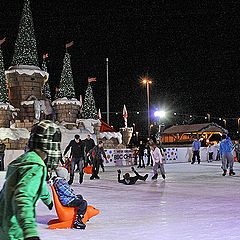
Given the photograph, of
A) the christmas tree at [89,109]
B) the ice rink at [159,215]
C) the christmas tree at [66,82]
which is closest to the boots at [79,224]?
the ice rink at [159,215]

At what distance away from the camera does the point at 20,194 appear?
2.35 metres

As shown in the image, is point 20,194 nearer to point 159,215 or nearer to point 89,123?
point 159,215

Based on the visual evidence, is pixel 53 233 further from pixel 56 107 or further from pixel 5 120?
pixel 56 107

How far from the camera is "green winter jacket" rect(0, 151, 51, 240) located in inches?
91.1

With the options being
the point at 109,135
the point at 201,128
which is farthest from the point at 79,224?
the point at 201,128

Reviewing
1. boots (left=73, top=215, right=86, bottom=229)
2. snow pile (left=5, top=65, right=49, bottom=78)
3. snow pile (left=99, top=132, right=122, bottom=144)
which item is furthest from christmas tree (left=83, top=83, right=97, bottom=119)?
boots (left=73, top=215, right=86, bottom=229)

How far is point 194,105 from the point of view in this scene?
213 ft

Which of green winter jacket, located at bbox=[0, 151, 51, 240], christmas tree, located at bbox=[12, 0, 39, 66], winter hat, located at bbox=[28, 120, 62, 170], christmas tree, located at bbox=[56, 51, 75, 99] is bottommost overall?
green winter jacket, located at bbox=[0, 151, 51, 240]

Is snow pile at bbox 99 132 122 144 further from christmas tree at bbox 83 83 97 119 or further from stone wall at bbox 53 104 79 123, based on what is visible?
stone wall at bbox 53 104 79 123

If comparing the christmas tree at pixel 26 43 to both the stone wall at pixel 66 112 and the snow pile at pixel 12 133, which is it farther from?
the snow pile at pixel 12 133

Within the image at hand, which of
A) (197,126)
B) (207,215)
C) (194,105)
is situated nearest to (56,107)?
(197,126)

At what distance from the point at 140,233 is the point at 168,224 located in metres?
0.77

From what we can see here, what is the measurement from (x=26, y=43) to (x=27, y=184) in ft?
88.9

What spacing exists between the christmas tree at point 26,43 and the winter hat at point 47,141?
26.8m
